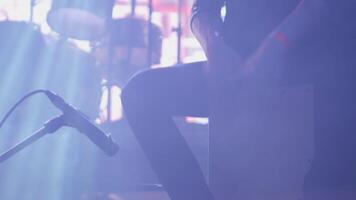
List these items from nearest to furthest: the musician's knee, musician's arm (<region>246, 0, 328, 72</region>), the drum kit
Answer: musician's arm (<region>246, 0, 328, 72</region>), the musician's knee, the drum kit

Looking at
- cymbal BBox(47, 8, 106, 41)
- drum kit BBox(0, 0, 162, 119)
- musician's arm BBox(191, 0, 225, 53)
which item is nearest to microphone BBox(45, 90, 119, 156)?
musician's arm BBox(191, 0, 225, 53)

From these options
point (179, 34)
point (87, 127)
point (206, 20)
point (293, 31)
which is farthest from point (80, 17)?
point (293, 31)

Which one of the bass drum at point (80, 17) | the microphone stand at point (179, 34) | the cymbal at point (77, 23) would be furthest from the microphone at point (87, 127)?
the cymbal at point (77, 23)

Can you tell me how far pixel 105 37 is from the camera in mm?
4477

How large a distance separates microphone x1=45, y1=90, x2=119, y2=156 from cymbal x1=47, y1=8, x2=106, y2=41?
304 centimetres

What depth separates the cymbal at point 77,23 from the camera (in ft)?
14.0

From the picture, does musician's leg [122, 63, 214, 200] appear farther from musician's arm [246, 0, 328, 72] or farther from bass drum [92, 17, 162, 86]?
bass drum [92, 17, 162, 86]

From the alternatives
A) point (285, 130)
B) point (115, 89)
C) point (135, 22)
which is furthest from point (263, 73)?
point (115, 89)

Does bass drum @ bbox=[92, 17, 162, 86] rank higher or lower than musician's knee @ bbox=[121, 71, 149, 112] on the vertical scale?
lower

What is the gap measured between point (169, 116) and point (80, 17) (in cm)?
312

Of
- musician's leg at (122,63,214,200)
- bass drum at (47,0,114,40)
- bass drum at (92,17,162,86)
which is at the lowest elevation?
bass drum at (92,17,162,86)

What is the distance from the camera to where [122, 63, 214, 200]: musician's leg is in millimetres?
1339

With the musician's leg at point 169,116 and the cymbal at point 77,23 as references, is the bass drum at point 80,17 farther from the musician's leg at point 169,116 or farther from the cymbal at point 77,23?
the musician's leg at point 169,116

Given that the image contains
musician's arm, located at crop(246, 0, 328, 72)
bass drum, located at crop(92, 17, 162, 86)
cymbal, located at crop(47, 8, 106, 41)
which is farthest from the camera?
bass drum, located at crop(92, 17, 162, 86)
